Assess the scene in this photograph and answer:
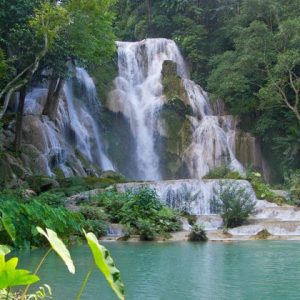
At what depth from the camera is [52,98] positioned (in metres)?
22.5

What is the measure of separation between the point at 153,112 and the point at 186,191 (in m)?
9.69

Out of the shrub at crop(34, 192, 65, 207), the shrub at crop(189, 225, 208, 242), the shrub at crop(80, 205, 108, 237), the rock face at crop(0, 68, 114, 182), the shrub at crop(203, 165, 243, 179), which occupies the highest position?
the rock face at crop(0, 68, 114, 182)

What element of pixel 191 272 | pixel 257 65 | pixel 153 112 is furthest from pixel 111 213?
pixel 257 65

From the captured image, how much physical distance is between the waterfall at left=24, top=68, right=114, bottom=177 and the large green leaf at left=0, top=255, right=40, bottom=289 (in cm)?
1871

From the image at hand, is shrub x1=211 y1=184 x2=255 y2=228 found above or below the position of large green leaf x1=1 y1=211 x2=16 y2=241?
below

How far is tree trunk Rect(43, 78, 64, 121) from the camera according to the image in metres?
22.1

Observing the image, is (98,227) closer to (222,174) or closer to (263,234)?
(263,234)

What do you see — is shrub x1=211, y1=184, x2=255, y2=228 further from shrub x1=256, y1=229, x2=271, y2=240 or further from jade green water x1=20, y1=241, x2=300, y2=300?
jade green water x1=20, y1=241, x2=300, y2=300

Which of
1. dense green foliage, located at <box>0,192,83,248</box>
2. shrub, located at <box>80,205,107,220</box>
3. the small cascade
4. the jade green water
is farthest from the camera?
the small cascade

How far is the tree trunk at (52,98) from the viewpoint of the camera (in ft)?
72.5

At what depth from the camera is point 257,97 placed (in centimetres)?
2675

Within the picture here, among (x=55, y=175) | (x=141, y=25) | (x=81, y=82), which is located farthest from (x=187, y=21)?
(x=55, y=175)

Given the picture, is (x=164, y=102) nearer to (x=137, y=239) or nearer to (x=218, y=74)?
(x=218, y=74)

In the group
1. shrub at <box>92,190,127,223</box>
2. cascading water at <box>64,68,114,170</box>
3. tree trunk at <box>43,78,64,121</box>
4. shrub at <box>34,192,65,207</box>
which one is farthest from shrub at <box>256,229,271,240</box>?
cascading water at <box>64,68,114,170</box>
